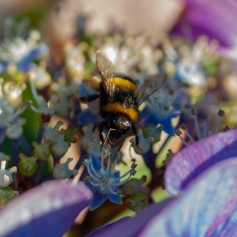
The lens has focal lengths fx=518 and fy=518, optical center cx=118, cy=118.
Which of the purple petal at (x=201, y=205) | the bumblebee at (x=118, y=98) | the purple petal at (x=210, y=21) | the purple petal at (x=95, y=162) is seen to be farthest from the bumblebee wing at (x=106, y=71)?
the purple petal at (x=210, y=21)

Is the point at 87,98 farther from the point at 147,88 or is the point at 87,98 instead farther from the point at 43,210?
the point at 43,210

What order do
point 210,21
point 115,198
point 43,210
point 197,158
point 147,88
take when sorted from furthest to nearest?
point 210,21 → point 147,88 → point 115,198 → point 197,158 → point 43,210

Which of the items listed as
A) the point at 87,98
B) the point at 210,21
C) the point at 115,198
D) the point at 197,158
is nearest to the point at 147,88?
the point at 87,98

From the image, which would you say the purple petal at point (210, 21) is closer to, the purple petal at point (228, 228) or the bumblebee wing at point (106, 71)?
the bumblebee wing at point (106, 71)

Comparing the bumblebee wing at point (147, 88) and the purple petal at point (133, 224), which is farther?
the bumblebee wing at point (147, 88)

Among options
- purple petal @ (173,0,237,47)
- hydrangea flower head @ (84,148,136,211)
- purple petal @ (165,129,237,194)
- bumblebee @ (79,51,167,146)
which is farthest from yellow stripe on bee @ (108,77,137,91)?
purple petal @ (173,0,237,47)

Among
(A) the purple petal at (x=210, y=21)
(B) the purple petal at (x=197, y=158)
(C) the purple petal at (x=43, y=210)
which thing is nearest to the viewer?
(C) the purple petal at (x=43, y=210)

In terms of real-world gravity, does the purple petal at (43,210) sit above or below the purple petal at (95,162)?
above
